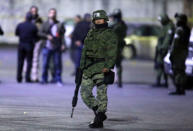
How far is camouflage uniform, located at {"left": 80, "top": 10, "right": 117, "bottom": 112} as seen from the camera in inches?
461

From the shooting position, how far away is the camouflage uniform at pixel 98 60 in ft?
38.4

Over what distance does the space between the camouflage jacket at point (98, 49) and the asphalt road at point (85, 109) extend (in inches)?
32.6

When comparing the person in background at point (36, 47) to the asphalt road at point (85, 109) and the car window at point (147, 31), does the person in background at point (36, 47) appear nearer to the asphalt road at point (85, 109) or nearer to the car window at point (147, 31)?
the asphalt road at point (85, 109)

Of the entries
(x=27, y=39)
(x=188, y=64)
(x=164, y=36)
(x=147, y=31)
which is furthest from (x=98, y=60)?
(x=147, y=31)

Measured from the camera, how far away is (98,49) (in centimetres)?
1176

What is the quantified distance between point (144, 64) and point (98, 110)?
58.6ft

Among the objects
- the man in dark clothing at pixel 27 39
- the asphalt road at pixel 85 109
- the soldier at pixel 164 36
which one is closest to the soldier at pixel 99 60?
the asphalt road at pixel 85 109

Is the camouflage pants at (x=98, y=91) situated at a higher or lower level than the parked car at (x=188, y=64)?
higher

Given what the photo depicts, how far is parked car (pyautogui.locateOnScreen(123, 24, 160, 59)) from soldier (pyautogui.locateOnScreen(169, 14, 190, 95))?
47.6 ft

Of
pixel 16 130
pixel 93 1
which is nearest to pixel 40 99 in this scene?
pixel 16 130

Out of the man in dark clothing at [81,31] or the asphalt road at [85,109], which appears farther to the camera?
the man in dark clothing at [81,31]

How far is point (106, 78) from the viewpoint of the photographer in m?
11.7

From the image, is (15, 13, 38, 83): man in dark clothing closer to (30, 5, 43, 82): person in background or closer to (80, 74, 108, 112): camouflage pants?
(30, 5, 43, 82): person in background

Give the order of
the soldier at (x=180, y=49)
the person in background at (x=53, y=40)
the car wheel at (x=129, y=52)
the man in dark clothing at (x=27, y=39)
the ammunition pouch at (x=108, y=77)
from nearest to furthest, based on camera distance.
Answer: the ammunition pouch at (x=108, y=77) → the soldier at (x=180, y=49) → the person in background at (x=53, y=40) → the man in dark clothing at (x=27, y=39) → the car wheel at (x=129, y=52)
